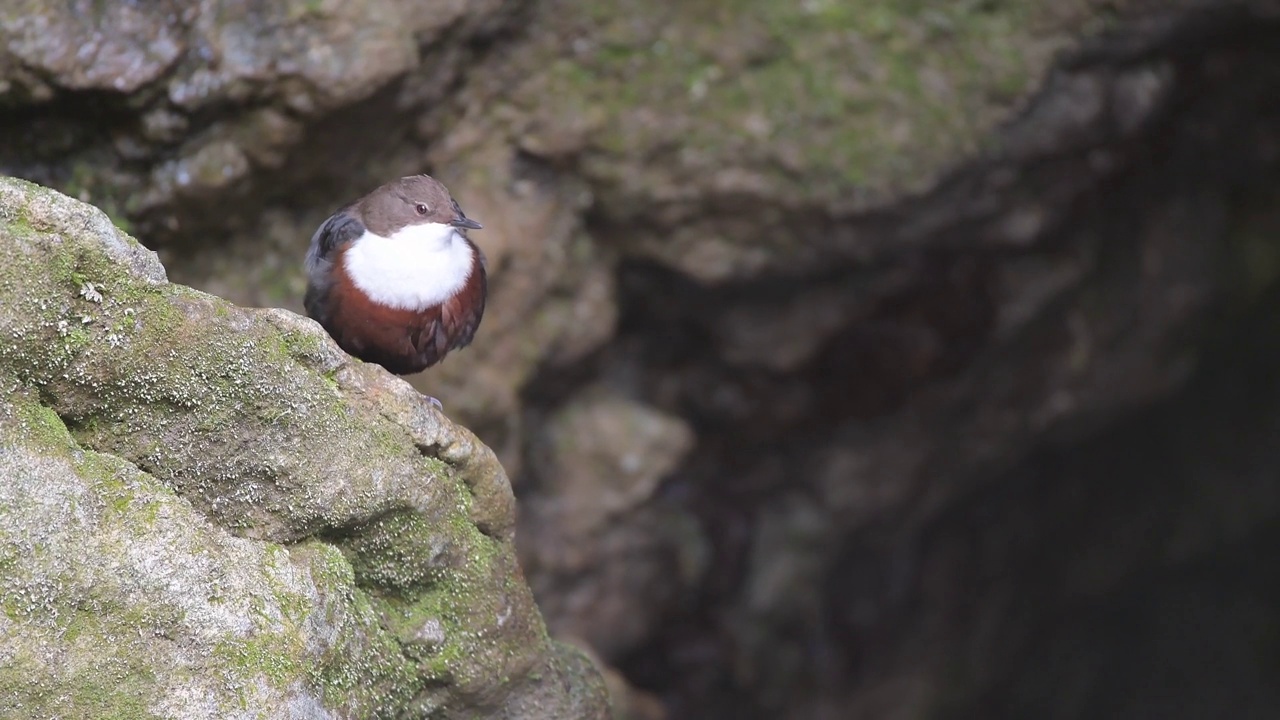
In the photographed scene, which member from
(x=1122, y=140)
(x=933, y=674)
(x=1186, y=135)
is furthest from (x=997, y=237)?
(x=933, y=674)

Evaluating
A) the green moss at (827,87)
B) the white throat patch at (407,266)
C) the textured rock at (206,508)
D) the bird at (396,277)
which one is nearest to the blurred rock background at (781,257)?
the green moss at (827,87)

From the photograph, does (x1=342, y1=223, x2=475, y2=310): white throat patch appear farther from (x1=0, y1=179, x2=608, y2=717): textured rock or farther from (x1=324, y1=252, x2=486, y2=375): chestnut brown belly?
(x1=0, y1=179, x2=608, y2=717): textured rock

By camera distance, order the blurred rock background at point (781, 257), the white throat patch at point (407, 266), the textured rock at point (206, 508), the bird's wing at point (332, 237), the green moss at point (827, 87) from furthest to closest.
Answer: the green moss at point (827, 87) < the blurred rock background at point (781, 257) < the bird's wing at point (332, 237) < the white throat patch at point (407, 266) < the textured rock at point (206, 508)

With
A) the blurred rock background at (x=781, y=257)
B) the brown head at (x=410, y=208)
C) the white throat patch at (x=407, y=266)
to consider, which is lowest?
the blurred rock background at (x=781, y=257)

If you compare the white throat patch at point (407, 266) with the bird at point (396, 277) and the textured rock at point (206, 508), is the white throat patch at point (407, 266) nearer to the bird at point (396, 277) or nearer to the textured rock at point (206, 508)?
the bird at point (396, 277)

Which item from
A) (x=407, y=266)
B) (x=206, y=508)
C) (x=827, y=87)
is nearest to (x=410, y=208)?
(x=407, y=266)

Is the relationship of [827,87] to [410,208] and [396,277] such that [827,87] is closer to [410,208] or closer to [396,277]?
[410,208]
